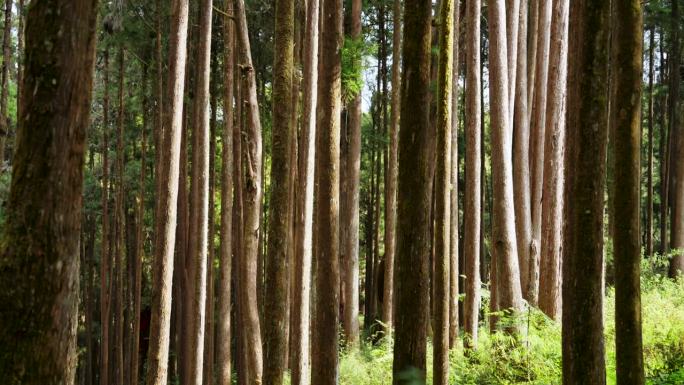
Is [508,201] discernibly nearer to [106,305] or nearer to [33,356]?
[33,356]

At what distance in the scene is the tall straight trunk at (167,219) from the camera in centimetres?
1111

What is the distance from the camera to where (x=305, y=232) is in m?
11.5

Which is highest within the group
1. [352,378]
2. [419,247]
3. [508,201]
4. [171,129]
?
[171,129]

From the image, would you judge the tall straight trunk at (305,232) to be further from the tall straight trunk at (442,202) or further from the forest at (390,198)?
the tall straight trunk at (442,202)

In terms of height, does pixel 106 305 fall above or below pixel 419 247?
below

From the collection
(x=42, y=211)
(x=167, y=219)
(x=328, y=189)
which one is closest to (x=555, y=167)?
(x=328, y=189)

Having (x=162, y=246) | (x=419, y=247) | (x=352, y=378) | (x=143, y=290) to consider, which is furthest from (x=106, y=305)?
(x=419, y=247)

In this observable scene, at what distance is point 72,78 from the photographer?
3963 millimetres

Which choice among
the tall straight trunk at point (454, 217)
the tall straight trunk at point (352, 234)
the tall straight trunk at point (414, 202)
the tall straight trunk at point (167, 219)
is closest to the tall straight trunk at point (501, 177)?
the tall straight trunk at point (454, 217)

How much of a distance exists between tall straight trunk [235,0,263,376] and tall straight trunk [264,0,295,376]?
242 cm

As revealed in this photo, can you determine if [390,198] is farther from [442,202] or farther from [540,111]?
[442,202]

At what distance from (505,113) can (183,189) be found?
12.5 meters

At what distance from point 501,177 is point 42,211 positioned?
29.0 feet

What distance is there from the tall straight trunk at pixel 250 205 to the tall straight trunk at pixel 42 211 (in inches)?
249
